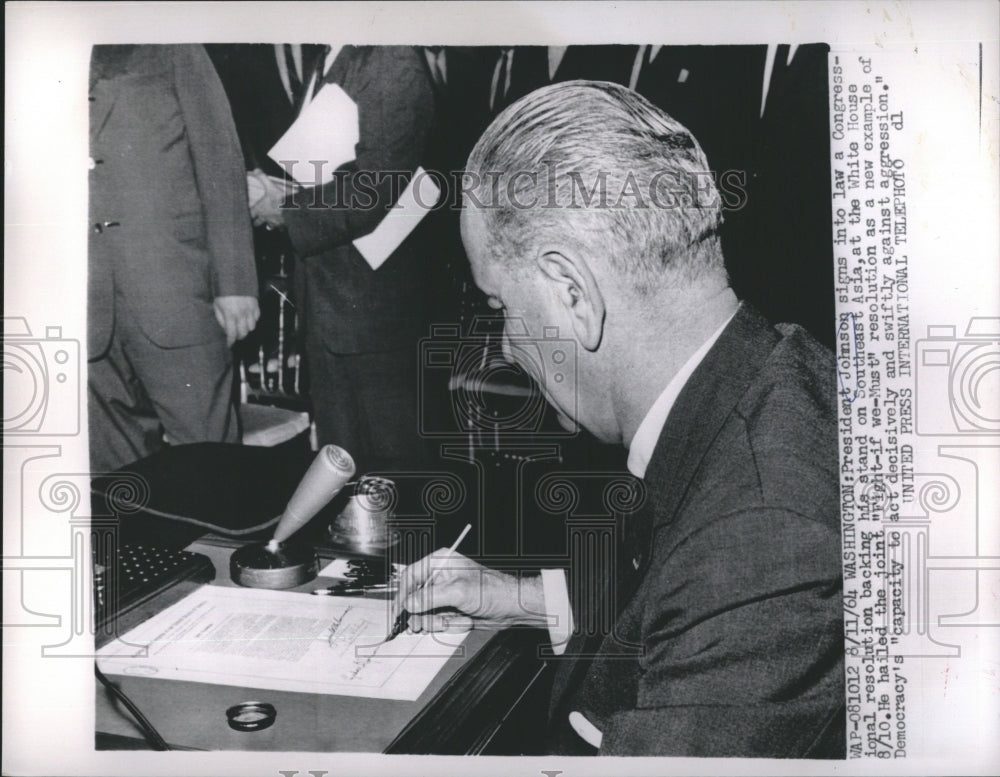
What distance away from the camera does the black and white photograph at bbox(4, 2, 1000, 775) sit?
4.22 ft

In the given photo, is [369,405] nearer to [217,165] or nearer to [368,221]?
[368,221]

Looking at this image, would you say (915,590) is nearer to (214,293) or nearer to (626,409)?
(626,409)

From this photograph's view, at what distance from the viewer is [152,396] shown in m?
1.35

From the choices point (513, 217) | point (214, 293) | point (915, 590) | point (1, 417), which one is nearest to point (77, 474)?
point (1, 417)

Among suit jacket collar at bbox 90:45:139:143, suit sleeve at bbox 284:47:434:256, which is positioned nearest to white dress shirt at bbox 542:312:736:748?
suit sleeve at bbox 284:47:434:256

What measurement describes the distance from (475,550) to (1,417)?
809mm

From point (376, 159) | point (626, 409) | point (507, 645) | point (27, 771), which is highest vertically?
point (376, 159)

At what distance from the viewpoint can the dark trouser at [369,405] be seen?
1.34 m

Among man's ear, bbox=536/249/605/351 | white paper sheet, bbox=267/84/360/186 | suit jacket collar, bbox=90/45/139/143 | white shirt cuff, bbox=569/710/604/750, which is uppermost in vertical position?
suit jacket collar, bbox=90/45/139/143

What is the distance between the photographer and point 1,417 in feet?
4.49

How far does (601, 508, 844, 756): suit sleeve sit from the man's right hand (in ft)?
0.61
